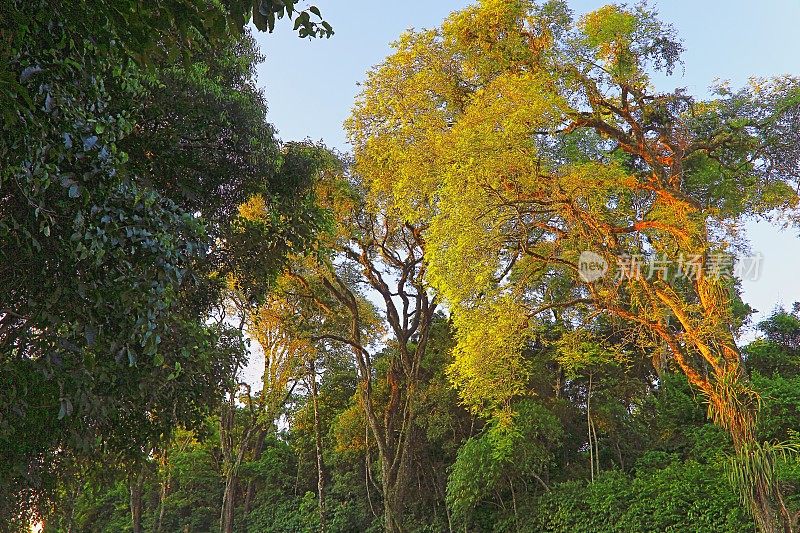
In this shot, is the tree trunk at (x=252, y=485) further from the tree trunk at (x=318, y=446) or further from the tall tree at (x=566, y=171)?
the tall tree at (x=566, y=171)

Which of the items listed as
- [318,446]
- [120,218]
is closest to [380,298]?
[318,446]

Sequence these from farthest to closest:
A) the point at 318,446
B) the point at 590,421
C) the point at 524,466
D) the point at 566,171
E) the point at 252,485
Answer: the point at 252,485, the point at 318,446, the point at 590,421, the point at 524,466, the point at 566,171

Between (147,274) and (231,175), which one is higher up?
(231,175)

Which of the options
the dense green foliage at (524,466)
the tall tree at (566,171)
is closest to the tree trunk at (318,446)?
the dense green foliage at (524,466)

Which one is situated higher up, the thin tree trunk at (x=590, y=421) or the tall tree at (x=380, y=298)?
the tall tree at (x=380, y=298)

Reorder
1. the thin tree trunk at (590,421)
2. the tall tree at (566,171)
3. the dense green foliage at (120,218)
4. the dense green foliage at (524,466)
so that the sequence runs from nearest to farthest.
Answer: the dense green foliage at (120,218)
the tall tree at (566,171)
the dense green foliage at (524,466)
the thin tree trunk at (590,421)

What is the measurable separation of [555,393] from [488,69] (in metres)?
5.95

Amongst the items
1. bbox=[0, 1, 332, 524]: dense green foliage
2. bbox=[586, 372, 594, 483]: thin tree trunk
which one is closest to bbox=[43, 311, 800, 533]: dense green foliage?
→ bbox=[586, 372, 594, 483]: thin tree trunk

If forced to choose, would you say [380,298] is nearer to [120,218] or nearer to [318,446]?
[318,446]

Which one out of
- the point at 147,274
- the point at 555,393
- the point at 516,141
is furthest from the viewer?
the point at 555,393

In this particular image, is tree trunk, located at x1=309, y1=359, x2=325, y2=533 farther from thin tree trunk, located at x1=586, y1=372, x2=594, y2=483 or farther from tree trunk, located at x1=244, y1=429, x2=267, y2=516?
thin tree trunk, located at x1=586, y1=372, x2=594, y2=483

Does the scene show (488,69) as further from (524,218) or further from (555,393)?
(555,393)

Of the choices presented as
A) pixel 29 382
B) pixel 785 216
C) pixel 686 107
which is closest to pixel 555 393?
pixel 785 216

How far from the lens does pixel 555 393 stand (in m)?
10.9
